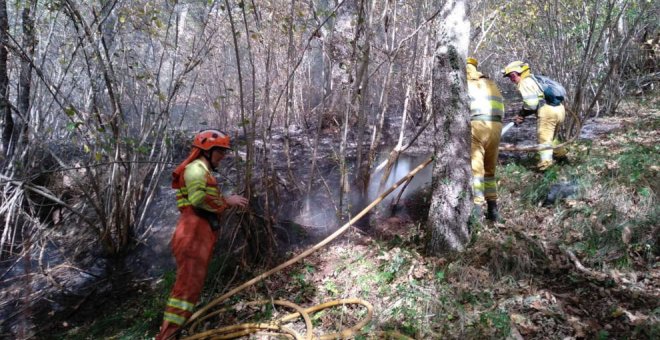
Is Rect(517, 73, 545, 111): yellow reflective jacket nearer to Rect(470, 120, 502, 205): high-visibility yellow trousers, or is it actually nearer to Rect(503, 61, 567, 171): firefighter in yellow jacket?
Rect(503, 61, 567, 171): firefighter in yellow jacket

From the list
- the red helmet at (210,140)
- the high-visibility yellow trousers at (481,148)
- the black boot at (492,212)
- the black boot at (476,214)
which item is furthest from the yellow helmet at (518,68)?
the red helmet at (210,140)

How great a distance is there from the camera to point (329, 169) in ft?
24.8

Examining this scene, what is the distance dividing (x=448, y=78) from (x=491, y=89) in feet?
3.02

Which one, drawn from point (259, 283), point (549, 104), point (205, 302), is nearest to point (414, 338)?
point (259, 283)

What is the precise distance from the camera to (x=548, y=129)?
568cm

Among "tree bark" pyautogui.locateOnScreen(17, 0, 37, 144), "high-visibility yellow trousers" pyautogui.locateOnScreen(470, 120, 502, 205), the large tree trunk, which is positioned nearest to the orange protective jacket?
the large tree trunk

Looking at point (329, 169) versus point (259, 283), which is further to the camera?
point (329, 169)

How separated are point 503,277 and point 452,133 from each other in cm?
140

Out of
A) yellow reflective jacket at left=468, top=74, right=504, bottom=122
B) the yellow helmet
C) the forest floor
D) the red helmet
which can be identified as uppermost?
the yellow helmet

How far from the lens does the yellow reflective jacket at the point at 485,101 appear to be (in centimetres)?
426

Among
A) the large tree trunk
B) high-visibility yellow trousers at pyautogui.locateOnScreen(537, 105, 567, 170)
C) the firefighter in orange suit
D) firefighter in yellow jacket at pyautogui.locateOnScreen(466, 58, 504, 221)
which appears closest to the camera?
the firefighter in orange suit

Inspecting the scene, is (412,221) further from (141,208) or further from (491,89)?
(141,208)

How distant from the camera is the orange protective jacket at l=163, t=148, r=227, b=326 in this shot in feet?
11.4

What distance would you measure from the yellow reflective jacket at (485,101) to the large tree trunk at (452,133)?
0.70 m
